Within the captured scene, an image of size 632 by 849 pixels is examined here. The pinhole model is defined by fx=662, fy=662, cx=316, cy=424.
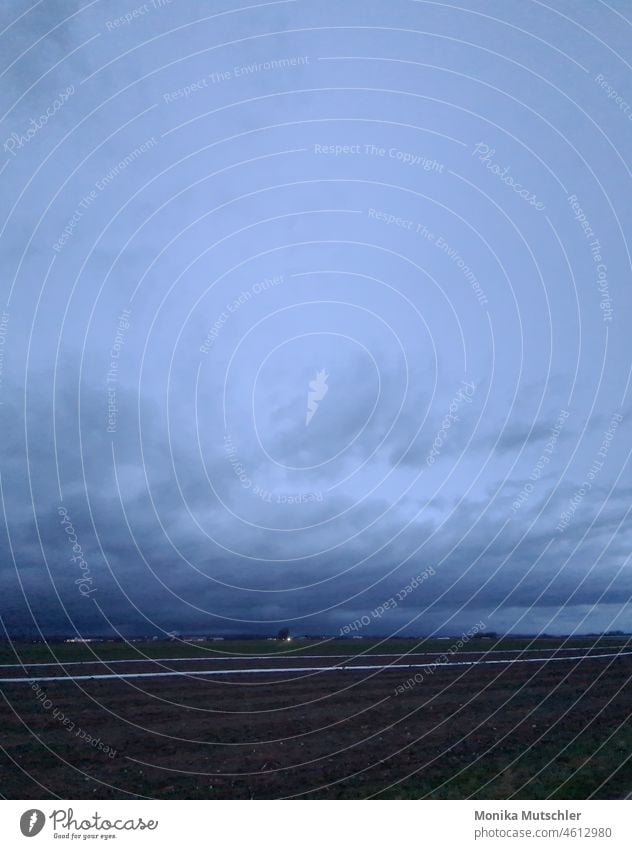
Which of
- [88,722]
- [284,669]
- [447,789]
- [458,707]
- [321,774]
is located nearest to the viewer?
[447,789]

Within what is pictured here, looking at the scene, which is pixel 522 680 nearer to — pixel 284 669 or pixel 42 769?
pixel 284 669

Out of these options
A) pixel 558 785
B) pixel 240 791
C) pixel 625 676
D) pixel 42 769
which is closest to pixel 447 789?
pixel 558 785

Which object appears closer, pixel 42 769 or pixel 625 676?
pixel 42 769

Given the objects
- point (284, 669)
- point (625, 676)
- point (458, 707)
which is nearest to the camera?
point (458, 707)
